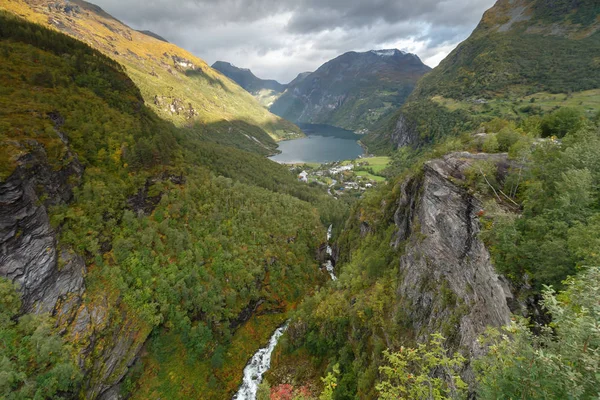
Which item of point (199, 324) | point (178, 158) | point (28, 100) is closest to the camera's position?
point (28, 100)

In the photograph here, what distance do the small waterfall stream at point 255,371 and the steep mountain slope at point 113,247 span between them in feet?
6.00

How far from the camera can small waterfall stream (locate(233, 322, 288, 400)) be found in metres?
55.8

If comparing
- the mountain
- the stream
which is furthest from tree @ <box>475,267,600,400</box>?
the mountain

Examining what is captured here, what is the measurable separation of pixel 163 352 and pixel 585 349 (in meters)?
65.7

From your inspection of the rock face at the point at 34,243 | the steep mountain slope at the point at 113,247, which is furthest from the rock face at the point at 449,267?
the rock face at the point at 34,243

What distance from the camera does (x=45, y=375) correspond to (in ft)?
123

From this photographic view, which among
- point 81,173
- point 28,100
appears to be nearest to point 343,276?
point 81,173

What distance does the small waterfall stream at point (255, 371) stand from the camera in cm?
5577

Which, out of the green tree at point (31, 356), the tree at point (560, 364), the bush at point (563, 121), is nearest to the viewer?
the tree at point (560, 364)

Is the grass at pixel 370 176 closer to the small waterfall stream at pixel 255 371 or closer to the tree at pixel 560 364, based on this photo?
the small waterfall stream at pixel 255 371

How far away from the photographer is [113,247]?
52969mm

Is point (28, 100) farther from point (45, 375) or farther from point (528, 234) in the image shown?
point (528, 234)

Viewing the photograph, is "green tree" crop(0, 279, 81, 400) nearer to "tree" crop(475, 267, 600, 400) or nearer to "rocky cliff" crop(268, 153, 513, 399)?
"rocky cliff" crop(268, 153, 513, 399)

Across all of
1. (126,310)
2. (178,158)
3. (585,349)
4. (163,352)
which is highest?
(585,349)
